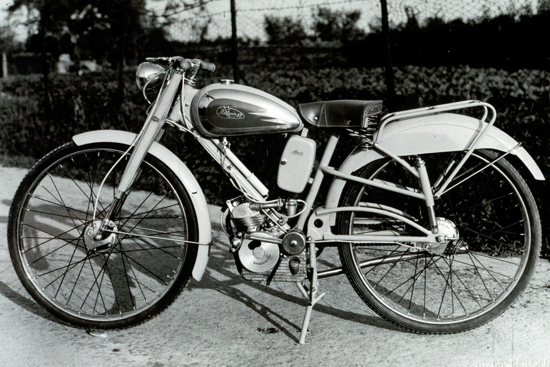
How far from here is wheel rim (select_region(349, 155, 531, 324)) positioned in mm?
3094

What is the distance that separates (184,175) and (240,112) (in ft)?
1.36

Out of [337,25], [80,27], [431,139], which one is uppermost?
[337,25]

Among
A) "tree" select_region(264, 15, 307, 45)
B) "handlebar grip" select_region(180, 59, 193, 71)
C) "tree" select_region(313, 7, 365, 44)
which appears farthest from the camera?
"tree" select_region(313, 7, 365, 44)

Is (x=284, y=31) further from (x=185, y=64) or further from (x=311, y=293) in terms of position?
(x=311, y=293)

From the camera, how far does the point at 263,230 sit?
10.1 ft

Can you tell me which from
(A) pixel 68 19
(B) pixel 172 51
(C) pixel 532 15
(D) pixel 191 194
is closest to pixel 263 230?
(D) pixel 191 194

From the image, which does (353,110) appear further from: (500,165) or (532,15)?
(532,15)

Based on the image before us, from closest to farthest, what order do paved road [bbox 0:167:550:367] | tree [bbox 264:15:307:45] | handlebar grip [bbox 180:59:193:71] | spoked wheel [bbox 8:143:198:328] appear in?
paved road [bbox 0:167:550:367] → handlebar grip [bbox 180:59:193:71] → spoked wheel [bbox 8:143:198:328] → tree [bbox 264:15:307:45]

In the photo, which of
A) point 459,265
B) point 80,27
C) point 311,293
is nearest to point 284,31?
point 80,27

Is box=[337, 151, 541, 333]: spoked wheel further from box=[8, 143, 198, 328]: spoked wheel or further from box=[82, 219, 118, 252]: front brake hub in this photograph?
box=[82, 219, 118, 252]: front brake hub

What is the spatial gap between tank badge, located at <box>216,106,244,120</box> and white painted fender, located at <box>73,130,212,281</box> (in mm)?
321

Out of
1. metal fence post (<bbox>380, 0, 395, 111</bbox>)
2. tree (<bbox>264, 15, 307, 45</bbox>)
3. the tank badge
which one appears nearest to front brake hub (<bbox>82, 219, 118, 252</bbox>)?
the tank badge

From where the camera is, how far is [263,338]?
3.08 m

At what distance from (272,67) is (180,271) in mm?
11999
